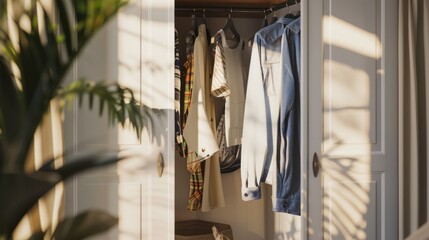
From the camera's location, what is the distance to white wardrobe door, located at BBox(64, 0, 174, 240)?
332 centimetres

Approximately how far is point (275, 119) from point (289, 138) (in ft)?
0.55

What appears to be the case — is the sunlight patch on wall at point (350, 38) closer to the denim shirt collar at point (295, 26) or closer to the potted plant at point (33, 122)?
the denim shirt collar at point (295, 26)

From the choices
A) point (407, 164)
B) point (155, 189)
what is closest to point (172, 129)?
point (155, 189)

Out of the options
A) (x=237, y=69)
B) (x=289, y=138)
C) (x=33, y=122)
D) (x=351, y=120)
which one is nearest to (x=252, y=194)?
(x=289, y=138)

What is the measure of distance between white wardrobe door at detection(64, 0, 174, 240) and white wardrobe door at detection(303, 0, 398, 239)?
0.71m

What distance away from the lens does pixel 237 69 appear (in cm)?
430

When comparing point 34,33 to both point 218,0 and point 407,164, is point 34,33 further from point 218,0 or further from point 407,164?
point 218,0

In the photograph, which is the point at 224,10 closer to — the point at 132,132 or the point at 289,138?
the point at 289,138

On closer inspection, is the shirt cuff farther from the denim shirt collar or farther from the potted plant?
the potted plant

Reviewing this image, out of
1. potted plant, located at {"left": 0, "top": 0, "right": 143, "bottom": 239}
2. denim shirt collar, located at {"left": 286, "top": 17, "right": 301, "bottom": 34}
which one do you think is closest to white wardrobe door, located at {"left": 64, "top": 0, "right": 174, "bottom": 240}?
denim shirt collar, located at {"left": 286, "top": 17, "right": 301, "bottom": 34}

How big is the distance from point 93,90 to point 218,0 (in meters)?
2.64

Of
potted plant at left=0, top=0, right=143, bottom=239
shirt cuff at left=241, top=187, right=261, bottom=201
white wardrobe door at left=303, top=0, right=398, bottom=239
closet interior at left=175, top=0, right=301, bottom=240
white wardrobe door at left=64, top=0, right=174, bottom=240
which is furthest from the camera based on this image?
closet interior at left=175, top=0, right=301, bottom=240

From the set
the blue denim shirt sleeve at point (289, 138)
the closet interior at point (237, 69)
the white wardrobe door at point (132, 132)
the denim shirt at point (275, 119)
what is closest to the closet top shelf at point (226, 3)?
the closet interior at point (237, 69)

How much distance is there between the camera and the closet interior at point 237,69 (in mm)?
4352
